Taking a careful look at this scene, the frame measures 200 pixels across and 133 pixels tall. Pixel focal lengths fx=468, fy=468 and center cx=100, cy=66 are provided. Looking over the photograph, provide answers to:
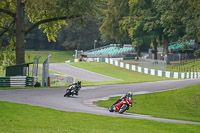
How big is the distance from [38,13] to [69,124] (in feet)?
98.9

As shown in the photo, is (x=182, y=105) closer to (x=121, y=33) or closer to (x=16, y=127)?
(x=16, y=127)

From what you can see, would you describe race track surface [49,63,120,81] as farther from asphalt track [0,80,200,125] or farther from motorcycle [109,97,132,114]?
motorcycle [109,97,132,114]

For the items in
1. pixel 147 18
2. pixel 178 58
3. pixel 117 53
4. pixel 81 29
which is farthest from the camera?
pixel 81 29

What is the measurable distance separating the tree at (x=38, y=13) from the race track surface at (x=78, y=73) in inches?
534

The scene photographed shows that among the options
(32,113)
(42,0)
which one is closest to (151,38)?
(42,0)

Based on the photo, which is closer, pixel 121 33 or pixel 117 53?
pixel 121 33

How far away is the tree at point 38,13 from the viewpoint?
125 feet

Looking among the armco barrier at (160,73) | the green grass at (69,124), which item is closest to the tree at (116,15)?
the armco barrier at (160,73)

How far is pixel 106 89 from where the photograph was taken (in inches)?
1359

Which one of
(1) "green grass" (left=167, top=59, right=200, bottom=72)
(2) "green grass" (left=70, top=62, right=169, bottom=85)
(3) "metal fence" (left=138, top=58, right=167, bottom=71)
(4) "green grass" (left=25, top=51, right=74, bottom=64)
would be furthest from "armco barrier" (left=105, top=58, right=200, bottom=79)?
(4) "green grass" (left=25, top=51, right=74, bottom=64)

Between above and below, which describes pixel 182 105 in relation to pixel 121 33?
below

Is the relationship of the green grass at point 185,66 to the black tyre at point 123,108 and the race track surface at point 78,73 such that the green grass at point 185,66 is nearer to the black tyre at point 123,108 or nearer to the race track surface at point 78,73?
the race track surface at point 78,73

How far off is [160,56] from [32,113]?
62.1 m

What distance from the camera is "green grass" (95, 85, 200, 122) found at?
85.3ft
